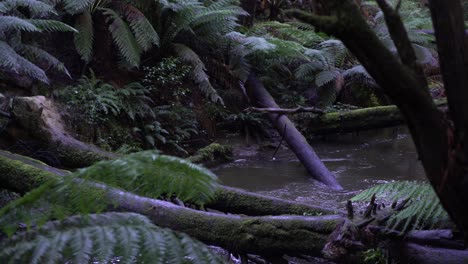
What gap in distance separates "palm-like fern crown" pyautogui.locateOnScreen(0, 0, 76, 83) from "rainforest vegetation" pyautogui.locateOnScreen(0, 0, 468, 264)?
24 mm

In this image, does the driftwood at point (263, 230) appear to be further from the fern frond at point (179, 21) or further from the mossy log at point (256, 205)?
the fern frond at point (179, 21)

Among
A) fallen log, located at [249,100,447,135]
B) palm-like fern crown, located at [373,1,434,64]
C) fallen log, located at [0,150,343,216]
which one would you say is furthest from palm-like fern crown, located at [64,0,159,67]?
palm-like fern crown, located at [373,1,434,64]

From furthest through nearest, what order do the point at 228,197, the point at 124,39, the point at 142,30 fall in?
1. the point at 142,30
2. the point at 124,39
3. the point at 228,197

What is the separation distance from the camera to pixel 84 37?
6602 mm

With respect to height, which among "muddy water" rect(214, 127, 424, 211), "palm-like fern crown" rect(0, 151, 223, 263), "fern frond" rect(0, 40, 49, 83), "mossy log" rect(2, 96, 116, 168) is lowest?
"muddy water" rect(214, 127, 424, 211)

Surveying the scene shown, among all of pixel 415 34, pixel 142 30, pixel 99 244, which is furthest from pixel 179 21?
pixel 99 244

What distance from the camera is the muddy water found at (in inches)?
217

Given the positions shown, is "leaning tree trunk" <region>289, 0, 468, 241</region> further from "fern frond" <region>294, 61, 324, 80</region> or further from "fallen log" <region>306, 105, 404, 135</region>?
"fern frond" <region>294, 61, 324, 80</region>

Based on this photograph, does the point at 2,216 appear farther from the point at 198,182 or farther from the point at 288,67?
the point at 288,67

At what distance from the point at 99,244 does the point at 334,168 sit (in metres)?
5.75

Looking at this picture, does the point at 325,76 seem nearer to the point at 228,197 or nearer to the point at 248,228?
the point at 228,197

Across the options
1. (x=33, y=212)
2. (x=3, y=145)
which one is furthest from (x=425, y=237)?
(x=3, y=145)

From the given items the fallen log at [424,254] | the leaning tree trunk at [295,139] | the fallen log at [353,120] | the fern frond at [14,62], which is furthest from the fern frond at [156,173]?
the fallen log at [353,120]

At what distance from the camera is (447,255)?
6.99 feet
